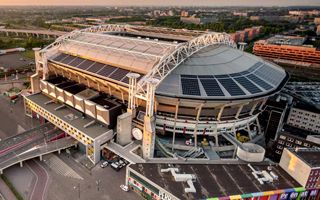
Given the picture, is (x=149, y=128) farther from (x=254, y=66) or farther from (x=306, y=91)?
(x=306, y=91)

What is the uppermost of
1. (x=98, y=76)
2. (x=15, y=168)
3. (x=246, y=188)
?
(x=98, y=76)

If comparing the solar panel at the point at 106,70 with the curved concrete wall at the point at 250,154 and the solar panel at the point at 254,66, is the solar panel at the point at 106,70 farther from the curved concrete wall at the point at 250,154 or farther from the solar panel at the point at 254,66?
the curved concrete wall at the point at 250,154

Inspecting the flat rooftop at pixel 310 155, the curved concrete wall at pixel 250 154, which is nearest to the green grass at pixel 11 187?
the curved concrete wall at pixel 250 154

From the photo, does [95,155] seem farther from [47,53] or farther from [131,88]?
[47,53]

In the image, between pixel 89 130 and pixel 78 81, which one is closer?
pixel 89 130

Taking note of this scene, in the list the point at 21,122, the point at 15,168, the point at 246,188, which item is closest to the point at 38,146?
the point at 15,168

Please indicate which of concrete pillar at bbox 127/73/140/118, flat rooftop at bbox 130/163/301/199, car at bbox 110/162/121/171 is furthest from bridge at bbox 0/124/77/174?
flat rooftop at bbox 130/163/301/199

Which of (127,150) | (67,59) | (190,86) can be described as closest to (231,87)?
(190,86)

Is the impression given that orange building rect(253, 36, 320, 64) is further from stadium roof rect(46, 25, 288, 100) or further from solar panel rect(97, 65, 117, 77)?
solar panel rect(97, 65, 117, 77)
